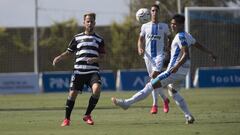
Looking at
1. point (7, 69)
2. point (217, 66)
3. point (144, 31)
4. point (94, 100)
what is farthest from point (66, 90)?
point (94, 100)

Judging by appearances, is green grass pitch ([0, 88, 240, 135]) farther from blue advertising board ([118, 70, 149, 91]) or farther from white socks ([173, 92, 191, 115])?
blue advertising board ([118, 70, 149, 91])

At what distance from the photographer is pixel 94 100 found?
16.6m

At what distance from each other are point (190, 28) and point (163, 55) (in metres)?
26.0

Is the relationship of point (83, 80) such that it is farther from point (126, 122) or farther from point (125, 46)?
point (125, 46)

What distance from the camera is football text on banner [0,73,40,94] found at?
1549 inches

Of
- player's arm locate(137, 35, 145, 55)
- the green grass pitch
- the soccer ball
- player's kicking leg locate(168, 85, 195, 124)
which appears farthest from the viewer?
the soccer ball

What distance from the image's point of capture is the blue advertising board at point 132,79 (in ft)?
132

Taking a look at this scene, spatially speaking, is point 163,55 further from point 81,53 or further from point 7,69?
point 7,69

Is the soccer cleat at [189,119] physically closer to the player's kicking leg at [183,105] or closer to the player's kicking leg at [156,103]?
the player's kicking leg at [183,105]

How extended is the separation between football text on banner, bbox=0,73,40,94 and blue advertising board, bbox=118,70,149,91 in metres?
4.10

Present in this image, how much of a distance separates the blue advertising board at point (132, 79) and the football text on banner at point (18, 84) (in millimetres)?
4095

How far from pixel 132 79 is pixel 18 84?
5491 millimetres

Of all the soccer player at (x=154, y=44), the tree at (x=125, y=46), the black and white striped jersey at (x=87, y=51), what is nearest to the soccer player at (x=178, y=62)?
the black and white striped jersey at (x=87, y=51)

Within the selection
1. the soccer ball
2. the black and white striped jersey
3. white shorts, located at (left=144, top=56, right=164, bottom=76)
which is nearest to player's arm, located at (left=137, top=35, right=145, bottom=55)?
white shorts, located at (left=144, top=56, right=164, bottom=76)
